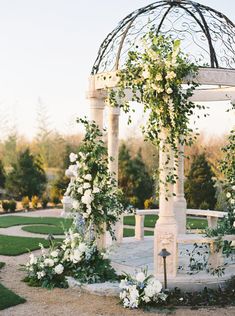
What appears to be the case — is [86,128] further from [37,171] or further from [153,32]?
[37,171]

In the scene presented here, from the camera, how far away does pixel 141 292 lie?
8086 millimetres

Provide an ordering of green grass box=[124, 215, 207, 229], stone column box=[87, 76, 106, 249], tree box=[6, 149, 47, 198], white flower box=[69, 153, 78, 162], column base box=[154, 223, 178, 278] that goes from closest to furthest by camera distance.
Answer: column base box=[154, 223, 178, 278]
white flower box=[69, 153, 78, 162]
stone column box=[87, 76, 106, 249]
green grass box=[124, 215, 207, 229]
tree box=[6, 149, 47, 198]

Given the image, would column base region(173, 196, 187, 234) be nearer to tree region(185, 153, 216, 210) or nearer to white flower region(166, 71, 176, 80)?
white flower region(166, 71, 176, 80)

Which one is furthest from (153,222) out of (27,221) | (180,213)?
(180,213)

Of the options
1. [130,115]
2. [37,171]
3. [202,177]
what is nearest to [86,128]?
[130,115]

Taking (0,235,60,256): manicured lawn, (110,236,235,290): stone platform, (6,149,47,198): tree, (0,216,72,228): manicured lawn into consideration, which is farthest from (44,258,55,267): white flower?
(6,149,47,198): tree

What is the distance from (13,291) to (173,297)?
2.87m

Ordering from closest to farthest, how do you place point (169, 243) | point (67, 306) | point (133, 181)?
point (67, 306) < point (169, 243) < point (133, 181)

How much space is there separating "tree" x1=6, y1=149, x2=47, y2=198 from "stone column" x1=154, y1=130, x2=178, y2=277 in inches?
790

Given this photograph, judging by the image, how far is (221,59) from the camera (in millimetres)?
9727

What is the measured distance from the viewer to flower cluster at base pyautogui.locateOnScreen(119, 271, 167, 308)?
7.91 metres

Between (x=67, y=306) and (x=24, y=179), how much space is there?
20.8m

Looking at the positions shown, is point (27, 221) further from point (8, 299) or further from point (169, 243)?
point (169, 243)

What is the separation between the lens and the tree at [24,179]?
28375mm
